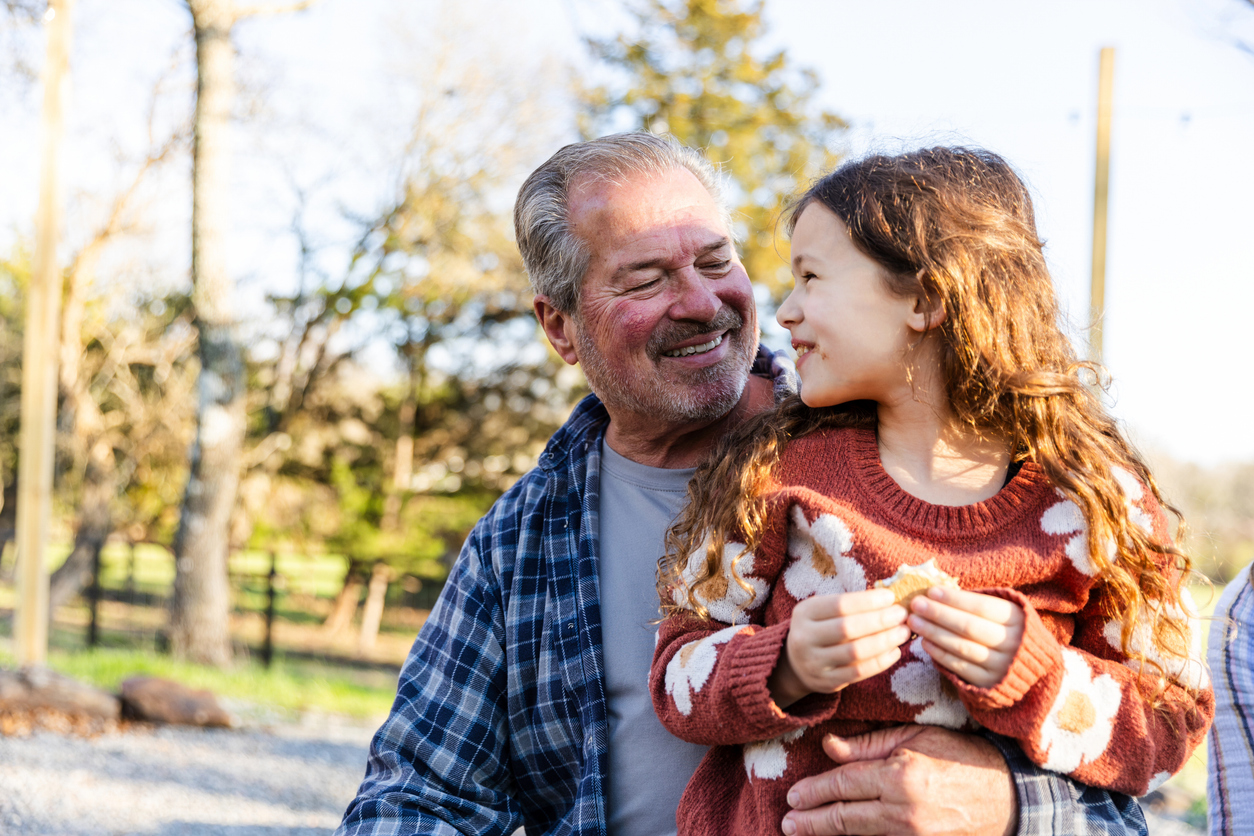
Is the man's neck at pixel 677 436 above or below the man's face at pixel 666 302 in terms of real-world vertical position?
below

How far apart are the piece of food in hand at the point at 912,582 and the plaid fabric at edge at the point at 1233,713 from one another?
31.8 inches

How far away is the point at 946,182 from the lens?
4.74 feet

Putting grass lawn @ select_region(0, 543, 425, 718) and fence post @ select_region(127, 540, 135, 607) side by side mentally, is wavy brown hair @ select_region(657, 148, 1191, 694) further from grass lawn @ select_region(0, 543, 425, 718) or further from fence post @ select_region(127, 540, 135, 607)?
fence post @ select_region(127, 540, 135, 607)

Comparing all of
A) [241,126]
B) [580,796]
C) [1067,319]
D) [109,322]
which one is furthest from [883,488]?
[109,322]

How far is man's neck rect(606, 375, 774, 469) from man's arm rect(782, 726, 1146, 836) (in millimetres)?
867

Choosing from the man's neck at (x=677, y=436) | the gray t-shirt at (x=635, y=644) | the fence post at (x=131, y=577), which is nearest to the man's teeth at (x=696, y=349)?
the man's neck at (x=677, y=436)

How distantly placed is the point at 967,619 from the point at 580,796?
901 millimetres

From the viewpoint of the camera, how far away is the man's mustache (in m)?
2.06

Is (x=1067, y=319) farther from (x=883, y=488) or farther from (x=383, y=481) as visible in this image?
(x=383, y=481)

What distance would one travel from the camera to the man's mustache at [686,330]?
6.76 feet

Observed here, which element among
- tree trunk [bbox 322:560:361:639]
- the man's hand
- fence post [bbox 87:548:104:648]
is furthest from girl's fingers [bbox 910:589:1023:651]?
tree trunk [bbox 322:560:361:639]

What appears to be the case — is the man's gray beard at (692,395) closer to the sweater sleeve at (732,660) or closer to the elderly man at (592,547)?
the elderly man at (592,547)

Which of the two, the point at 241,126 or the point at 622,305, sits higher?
the point at 241,126

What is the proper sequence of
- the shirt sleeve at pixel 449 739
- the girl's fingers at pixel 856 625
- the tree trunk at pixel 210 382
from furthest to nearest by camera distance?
1. the tree trunk at pixel 210 382
2. the shirt sleeve at pixel 449 739
3. the girl's fingers at pixel 856 625
